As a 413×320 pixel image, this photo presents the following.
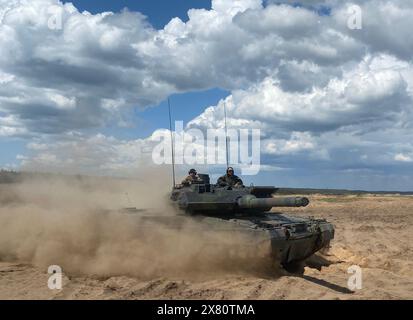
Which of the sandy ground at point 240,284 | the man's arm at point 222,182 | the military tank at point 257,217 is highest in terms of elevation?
the man's arm at point 222,182

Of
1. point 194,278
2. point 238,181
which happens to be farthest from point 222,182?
point 194,278

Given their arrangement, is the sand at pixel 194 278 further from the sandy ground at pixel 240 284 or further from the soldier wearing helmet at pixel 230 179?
the soldier wearing helmet at pixel 230 179

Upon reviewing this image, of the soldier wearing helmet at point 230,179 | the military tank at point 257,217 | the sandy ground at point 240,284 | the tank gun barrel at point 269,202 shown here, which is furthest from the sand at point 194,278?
the soldier wearing helmet at point 230,179

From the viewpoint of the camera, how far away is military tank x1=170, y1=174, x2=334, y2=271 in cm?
1281

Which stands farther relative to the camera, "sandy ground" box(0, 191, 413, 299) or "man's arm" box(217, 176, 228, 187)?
"man's arm" box(217, 176, 228, 187)

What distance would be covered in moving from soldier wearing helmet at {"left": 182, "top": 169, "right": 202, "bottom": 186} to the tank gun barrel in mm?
1535

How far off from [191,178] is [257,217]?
2.10m

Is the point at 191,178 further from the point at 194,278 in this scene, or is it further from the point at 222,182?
the point at 194,278

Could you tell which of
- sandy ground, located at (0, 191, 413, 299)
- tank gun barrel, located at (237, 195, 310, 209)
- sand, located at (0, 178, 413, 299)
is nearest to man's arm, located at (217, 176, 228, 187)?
tank gun barrel, located at (237, 195, 310, 209)

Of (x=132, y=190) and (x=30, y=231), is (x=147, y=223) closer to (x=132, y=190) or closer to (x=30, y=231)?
(x=30, y=231)

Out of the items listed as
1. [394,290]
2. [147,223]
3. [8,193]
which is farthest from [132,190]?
[394,290]

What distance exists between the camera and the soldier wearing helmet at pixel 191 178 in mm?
14914

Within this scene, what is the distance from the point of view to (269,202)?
525 inches

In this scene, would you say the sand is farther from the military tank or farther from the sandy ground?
the military tank
